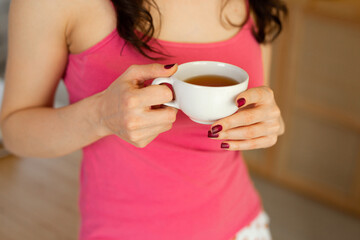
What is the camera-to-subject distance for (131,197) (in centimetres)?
94

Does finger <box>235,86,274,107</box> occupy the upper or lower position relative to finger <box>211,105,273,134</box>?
upper

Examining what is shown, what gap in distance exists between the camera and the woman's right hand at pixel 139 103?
26.0 inches

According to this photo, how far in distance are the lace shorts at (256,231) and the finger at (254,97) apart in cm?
44

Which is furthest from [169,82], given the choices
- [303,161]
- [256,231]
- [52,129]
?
[303,161]

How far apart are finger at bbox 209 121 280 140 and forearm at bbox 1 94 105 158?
23 centimetres

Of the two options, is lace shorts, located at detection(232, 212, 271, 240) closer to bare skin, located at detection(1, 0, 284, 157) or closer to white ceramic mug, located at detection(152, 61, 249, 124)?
bare skin, located at detection(1, 0, 284, 157)

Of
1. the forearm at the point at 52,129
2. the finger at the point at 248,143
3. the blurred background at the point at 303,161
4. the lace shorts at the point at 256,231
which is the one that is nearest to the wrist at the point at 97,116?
the forearm at the point at 52,129

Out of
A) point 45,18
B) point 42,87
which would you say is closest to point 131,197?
point 42,87

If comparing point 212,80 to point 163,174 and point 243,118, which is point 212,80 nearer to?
point 243,118

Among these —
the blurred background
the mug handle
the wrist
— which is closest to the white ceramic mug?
the mug handle

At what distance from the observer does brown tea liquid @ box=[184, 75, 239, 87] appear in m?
0.73

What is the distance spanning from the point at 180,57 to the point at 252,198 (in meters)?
0.43

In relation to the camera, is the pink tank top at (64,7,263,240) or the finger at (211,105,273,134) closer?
the finger at (211,105,273,134)

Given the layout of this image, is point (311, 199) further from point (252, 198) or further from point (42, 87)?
point (42, 87)
